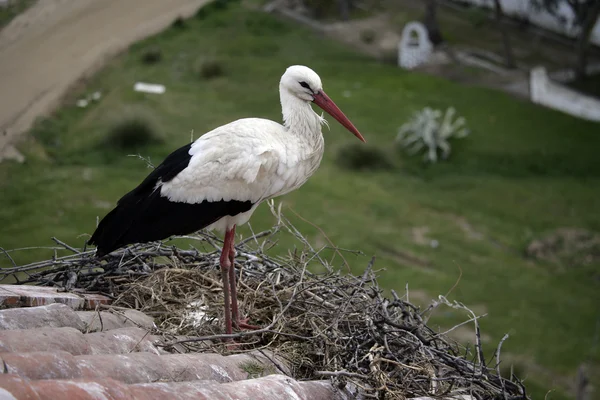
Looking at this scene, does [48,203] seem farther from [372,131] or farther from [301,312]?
[301,312]

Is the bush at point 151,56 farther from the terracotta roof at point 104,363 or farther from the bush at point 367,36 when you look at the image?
the terracotta roof at point 104,363

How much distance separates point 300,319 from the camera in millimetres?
5465

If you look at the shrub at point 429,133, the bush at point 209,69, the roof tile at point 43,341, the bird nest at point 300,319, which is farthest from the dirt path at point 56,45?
the roof tile at point 43,341

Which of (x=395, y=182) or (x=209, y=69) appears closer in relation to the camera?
(x=395, y=182)

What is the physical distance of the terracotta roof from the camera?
3170 millimetres

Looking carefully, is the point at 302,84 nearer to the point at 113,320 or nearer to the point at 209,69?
the point at 113,320

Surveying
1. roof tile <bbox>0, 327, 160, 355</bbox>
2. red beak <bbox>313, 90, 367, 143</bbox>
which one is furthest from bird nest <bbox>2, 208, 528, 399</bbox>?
red beak <bbox>313, 90, 367, 143</bbox>

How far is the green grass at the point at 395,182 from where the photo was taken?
1417 centimetres

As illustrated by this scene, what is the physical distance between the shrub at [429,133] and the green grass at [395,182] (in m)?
0.36

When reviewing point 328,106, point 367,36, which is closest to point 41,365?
point 328,106

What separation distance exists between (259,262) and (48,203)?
10052 millimetres

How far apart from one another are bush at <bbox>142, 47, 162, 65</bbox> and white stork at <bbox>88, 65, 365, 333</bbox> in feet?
62.4

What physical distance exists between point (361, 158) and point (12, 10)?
8377mm

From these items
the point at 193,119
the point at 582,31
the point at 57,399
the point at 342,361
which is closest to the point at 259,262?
the point at 342,361
